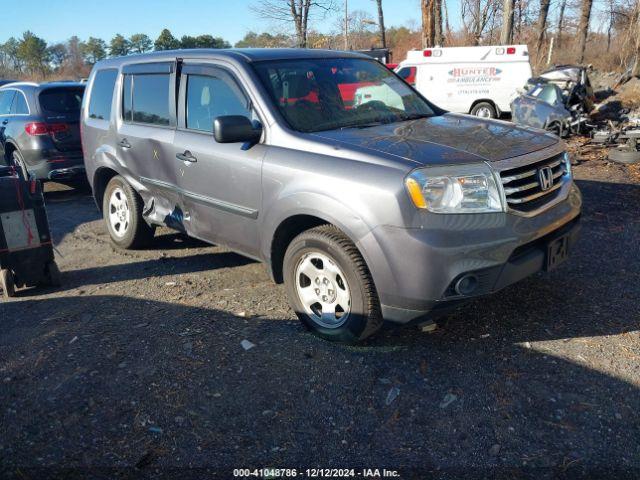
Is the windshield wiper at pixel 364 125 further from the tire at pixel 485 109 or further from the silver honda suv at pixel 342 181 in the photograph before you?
the tire at pixel 485 109

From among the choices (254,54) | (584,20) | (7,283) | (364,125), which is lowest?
(7,283)

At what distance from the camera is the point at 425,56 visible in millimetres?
15805

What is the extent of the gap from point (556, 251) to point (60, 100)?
7948 mm

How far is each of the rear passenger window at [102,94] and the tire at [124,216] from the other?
717 millimetres

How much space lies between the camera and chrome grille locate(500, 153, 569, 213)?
3.20 meters

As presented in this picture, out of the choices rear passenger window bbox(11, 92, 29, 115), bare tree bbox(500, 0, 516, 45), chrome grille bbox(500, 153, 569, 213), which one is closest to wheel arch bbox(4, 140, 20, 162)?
rear passenger window bbox(11, 92, 29, 115)

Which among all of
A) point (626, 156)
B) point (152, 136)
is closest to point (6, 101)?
point (152, 136)

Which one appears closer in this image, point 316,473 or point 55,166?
point 316,473

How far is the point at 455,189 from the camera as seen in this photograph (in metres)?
3.08

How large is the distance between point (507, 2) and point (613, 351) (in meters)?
16.8

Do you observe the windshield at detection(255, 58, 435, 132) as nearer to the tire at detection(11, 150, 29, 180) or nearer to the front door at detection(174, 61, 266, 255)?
the front door at detection(174, 61, 266, 255)

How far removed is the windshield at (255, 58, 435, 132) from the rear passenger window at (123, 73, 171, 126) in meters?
1.12

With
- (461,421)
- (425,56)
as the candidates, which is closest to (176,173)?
(461,421)

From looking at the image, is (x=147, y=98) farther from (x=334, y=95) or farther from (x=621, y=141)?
(x=621, y=141)
